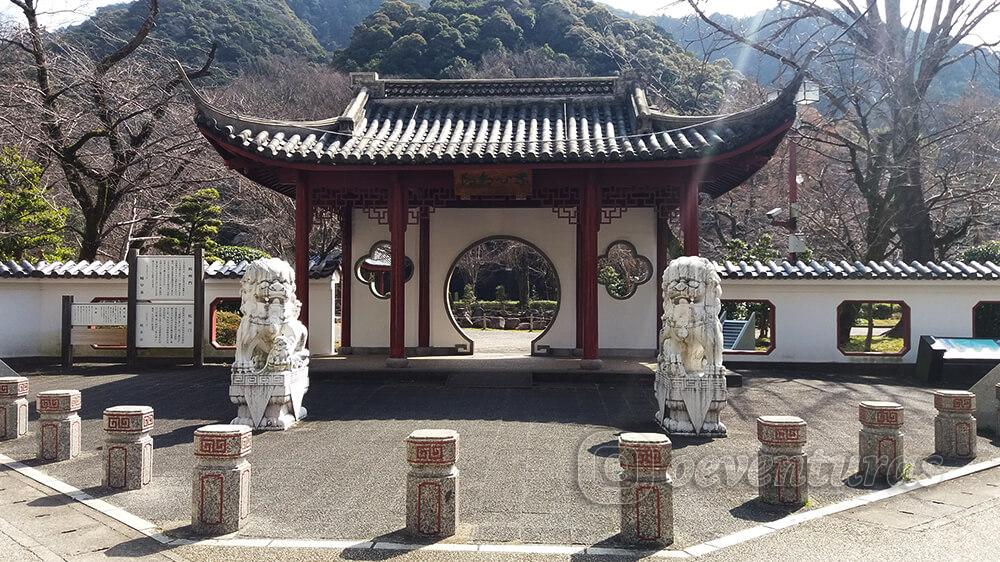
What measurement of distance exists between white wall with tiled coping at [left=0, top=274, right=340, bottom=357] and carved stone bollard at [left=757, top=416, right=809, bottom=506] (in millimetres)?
9381

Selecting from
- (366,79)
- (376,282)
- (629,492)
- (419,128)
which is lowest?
(629,492)

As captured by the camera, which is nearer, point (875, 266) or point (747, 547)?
point (747, 547)

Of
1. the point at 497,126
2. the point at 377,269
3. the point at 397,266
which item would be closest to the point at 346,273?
the point at 377,269

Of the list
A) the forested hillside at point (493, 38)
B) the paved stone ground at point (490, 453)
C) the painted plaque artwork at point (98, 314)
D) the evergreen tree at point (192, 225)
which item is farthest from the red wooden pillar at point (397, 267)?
the forested hillside at point (493, 38)

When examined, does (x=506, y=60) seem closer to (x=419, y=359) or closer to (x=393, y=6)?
(x=393, y=6)

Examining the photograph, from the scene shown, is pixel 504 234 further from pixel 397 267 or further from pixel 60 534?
pixel 60 534

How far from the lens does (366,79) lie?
13.1 meters

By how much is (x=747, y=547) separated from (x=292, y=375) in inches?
208

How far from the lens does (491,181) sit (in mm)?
10414

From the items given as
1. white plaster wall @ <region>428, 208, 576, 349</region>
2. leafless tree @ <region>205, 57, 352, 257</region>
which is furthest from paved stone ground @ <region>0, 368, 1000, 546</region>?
leafless tree @ <region>205, 57, 352, 257</region>

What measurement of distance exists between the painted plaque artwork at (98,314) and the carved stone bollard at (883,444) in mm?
11954

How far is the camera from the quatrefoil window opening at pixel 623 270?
13.3 m

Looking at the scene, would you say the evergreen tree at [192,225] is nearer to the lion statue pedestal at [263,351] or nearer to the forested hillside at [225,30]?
the lion statue pedestal at [263,351]

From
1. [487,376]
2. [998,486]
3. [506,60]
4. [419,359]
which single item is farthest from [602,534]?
[506,60]
